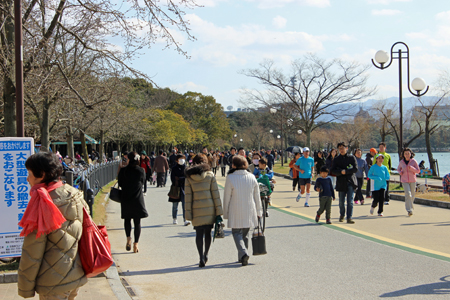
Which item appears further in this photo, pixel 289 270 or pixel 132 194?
pixel 132 194

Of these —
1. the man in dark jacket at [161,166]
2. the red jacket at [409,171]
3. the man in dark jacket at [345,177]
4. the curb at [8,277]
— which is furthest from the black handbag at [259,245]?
the man in dark jacket at [161,166]

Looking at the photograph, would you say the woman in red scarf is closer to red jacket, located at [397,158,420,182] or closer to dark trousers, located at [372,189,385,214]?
dark trousers, located at [372,189,385,214]

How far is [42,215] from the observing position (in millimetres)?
3127

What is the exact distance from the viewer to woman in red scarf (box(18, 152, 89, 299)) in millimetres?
3152

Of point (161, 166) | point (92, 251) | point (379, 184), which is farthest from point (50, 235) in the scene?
point (161, 166)

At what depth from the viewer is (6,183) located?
244 inches

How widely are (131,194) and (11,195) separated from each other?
75.5 inches

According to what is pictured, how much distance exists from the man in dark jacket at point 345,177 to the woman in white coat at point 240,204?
4.30m

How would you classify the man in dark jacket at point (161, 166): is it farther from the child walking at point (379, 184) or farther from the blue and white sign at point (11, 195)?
the blue and white sign at point (11, 195)

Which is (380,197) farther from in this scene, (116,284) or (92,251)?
(92,251)

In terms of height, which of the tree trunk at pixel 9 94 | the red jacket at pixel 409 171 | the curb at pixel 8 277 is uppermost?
the tree trunk at pixel 9 94

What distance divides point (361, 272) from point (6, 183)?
5.16 metres

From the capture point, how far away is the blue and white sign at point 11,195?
20.2 feet

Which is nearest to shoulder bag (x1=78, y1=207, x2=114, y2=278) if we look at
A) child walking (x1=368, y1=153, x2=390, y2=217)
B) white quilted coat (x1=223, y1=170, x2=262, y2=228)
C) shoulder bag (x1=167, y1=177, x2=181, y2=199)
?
white quilted coat (x1=223, y1=170, x2=262, y2=228)
